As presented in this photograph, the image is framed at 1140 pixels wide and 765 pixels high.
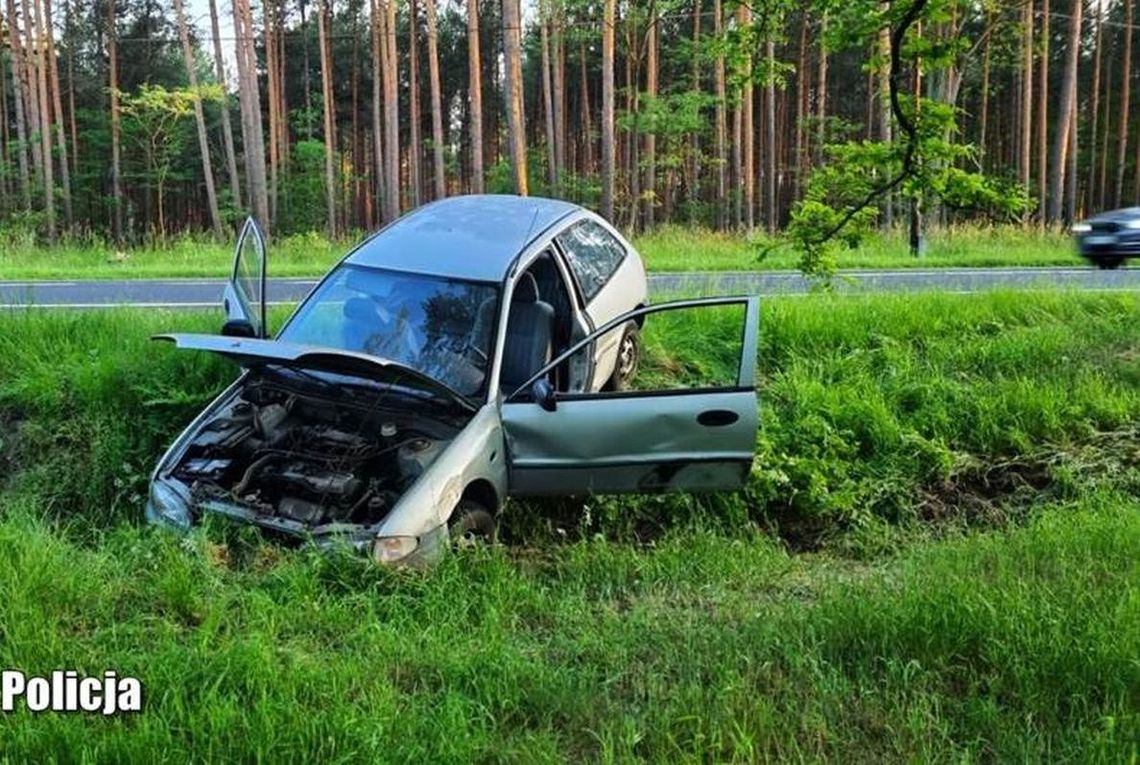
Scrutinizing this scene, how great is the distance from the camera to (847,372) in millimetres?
8062

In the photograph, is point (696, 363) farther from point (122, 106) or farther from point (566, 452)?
point (122, 106)

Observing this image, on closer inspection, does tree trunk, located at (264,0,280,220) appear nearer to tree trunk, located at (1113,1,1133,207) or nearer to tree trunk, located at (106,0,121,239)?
tree trunk, located at (106,0,121,239)

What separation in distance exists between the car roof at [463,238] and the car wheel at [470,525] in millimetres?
1558

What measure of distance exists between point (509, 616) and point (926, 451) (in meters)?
4.22

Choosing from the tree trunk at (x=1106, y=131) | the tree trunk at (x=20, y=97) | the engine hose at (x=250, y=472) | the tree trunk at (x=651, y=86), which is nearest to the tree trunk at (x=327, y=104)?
the tree trunk at (x=20, y=97)

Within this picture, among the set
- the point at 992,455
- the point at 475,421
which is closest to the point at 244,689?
the point at 475,421

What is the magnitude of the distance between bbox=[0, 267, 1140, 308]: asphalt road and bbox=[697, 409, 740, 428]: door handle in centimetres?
533

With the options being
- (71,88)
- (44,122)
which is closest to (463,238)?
(44,122)

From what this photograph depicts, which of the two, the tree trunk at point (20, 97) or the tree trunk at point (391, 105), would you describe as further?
the tree trunk at point (20, 97)

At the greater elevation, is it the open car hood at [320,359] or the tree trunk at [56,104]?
the tree trunk at [56,104]

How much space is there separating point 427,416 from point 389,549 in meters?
0.94

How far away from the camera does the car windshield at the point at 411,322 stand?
216 inches

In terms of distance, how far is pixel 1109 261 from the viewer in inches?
497

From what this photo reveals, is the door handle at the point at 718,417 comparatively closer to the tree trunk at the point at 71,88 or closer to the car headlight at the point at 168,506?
the car headlight at the point at 168,506
